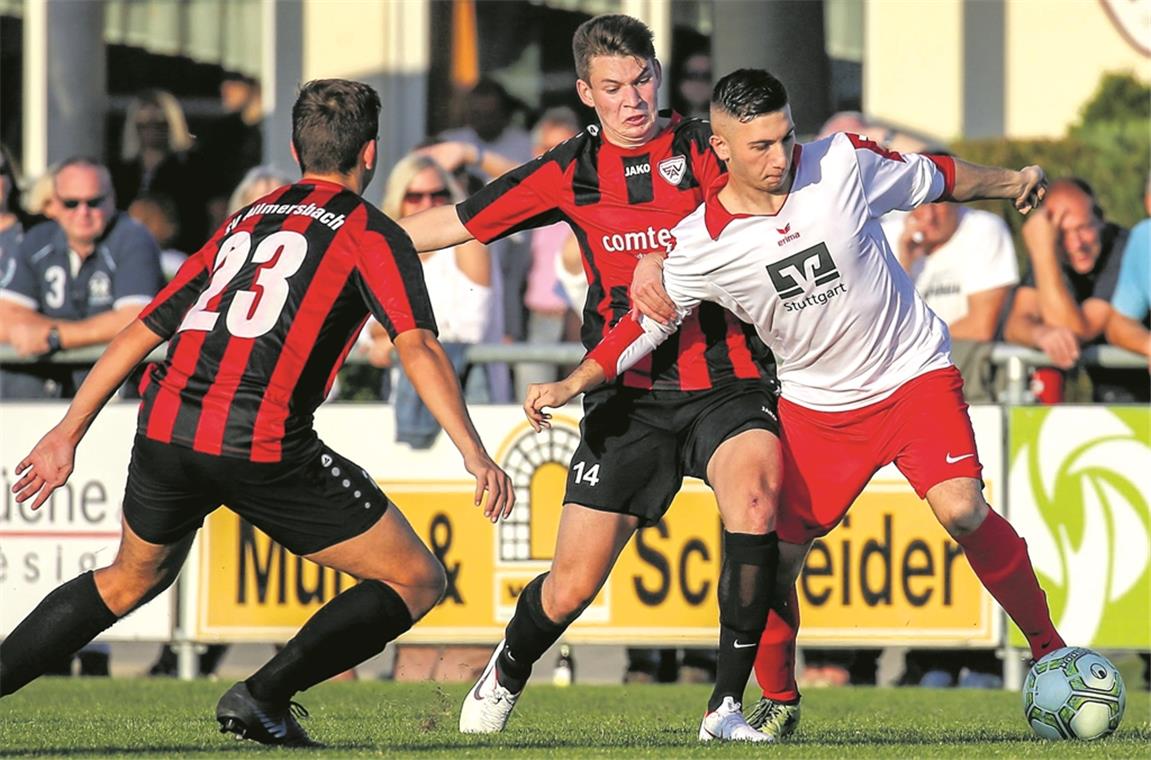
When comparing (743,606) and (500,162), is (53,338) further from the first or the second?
(743,606)

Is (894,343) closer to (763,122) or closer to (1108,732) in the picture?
(763,122)

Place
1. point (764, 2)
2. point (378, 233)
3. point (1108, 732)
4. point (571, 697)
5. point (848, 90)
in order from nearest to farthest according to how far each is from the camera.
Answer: point (378, 233) → point (1108, 732) → point (571, 697) → point (764, 2) → point (848, 90)

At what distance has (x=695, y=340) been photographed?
309 inches

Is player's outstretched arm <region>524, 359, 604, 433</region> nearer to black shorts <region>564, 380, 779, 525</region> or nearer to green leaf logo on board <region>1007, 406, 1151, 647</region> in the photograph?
black shorts <region>564, 380, 779, 525</region>

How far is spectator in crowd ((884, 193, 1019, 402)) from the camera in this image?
11086 millimetres

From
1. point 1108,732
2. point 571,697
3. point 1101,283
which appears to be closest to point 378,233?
point 1108,732

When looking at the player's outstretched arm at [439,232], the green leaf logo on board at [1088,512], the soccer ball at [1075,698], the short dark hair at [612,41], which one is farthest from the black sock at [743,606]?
the green leaf logo on board at [1088,512]

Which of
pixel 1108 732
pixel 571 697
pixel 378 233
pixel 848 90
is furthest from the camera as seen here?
pixel 848 90

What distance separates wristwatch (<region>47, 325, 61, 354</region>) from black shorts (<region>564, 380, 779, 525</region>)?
421 centimetres

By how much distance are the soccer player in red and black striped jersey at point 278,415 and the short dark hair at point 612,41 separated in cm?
110

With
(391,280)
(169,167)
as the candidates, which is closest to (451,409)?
(391,280)

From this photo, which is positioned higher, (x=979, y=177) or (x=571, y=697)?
(x=979, y=177)

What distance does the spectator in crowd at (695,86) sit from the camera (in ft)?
51.0

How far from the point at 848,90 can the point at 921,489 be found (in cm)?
1085
